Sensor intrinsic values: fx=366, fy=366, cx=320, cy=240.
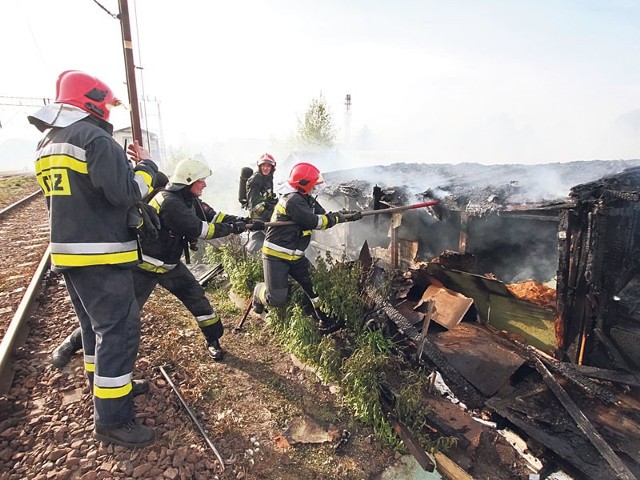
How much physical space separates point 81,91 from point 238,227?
2072mm

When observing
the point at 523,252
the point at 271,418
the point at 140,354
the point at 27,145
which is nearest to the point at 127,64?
the point at 140,354

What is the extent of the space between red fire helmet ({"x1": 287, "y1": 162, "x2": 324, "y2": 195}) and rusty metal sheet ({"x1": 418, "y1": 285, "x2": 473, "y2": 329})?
232 centimetres

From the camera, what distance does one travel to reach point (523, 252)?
246 inches

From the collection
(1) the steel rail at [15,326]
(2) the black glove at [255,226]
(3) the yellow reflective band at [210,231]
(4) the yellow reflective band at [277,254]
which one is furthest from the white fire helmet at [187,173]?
(1) the steel rail at [15,326]

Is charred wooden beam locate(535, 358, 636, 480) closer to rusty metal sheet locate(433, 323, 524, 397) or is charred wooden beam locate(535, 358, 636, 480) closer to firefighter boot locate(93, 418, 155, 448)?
rusty metal sheet locate(433, 323, 524, 397)

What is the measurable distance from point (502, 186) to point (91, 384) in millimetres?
5735

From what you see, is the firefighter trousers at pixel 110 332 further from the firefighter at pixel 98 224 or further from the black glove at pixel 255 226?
the black glove at pixel 255 226

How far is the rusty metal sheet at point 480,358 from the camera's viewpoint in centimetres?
412

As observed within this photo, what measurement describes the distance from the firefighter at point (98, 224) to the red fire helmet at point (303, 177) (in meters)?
2.25

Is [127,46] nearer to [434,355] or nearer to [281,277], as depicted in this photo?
[281,277]

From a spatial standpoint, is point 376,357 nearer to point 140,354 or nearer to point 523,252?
point 140,354

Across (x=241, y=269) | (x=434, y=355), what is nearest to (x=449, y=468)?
(x=434, y=355)

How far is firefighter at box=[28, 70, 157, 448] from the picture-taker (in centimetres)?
253

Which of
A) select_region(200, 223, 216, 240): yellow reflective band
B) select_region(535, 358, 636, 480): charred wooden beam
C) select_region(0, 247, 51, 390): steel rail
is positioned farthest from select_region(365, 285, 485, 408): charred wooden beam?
select_region(0, 247, 51, 390): steel rail
